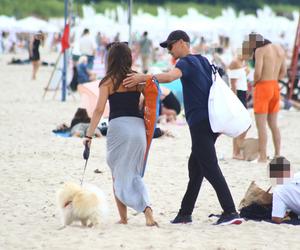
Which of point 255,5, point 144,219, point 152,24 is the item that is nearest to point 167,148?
point 144,219

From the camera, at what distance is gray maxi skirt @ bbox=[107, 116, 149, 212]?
6.50 meters

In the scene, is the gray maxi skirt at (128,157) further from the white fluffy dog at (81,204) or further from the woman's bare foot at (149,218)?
the white fluffy dog at (81,204)

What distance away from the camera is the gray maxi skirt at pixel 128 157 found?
6.50 metres

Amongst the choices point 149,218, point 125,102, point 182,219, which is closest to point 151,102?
point 125,102

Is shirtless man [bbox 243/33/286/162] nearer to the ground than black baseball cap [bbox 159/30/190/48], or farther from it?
nearer to the ground

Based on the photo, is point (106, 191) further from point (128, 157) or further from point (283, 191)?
point (283, 191)

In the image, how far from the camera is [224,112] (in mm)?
6535

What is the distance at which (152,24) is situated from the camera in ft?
170

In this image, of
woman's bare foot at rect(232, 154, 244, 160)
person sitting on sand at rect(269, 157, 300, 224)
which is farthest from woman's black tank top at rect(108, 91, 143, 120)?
woman's bare foot at rect(232, 154, 244, 160)

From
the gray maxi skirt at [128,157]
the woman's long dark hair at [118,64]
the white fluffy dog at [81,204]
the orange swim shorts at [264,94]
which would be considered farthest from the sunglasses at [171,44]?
the orange swim shorts at [264,94]

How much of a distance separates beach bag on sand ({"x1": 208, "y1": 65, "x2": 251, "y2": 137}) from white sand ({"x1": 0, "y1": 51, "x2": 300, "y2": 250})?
739 mm

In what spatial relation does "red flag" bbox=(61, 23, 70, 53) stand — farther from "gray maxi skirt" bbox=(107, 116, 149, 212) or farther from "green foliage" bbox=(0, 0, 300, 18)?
"green foliage" bbox=(0, 0, 300, 18)

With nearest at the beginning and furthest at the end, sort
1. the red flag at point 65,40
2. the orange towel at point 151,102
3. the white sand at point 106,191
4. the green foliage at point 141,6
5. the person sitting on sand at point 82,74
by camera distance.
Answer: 1. the white sand at point 106,191
2. the orange towel at point 151,102
3. the red flag at point 65,40
4. the person sitting on sand at point 82,74
5. the green foliage at point 141,6

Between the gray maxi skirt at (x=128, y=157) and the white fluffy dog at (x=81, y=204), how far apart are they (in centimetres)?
16
